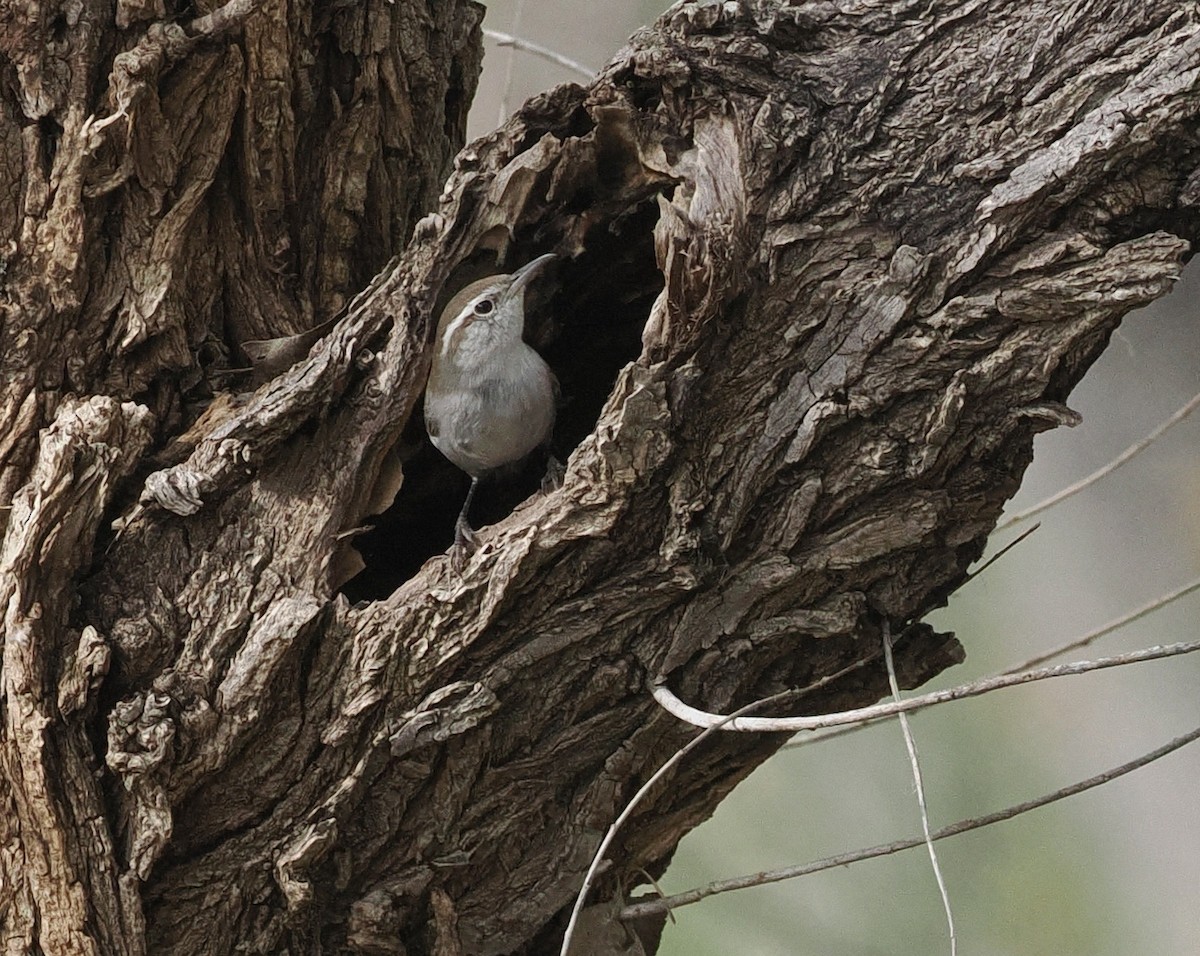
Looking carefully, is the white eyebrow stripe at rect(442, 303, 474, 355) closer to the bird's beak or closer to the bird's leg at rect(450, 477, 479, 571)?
the bird's beak

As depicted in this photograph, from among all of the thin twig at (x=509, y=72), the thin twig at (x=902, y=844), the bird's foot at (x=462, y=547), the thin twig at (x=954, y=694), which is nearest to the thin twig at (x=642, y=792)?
the thin twig at (x=954, y=694)

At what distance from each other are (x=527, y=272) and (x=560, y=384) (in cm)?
65

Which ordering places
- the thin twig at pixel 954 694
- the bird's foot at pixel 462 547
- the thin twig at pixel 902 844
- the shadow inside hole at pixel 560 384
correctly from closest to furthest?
1. the thin twig at pixel 954 694
2. the thin twig at pixel 902 844
3. the bird's foot at pixel 462 547
4. the shadow inside hole at pixel 560 384

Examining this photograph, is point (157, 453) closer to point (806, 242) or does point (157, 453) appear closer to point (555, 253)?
point (555, 253)

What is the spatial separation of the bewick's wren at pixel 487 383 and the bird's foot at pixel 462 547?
0.01m

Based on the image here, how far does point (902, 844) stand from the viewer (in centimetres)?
206

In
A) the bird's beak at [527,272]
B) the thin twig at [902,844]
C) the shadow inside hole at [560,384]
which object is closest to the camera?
the thin twig at [902,844]

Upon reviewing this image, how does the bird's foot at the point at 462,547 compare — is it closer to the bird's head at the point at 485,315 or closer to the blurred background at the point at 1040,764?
the bird's head at the point at 485,315

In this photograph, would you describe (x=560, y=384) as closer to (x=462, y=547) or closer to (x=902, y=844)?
(x=462, y=547)

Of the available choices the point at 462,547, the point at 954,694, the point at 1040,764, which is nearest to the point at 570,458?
the point at 462,547

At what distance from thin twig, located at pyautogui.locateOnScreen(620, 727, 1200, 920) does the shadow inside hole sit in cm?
92

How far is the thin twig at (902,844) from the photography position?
189 centimetres

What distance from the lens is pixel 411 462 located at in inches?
113

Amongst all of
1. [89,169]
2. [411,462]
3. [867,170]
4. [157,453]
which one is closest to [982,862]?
[411,462]
